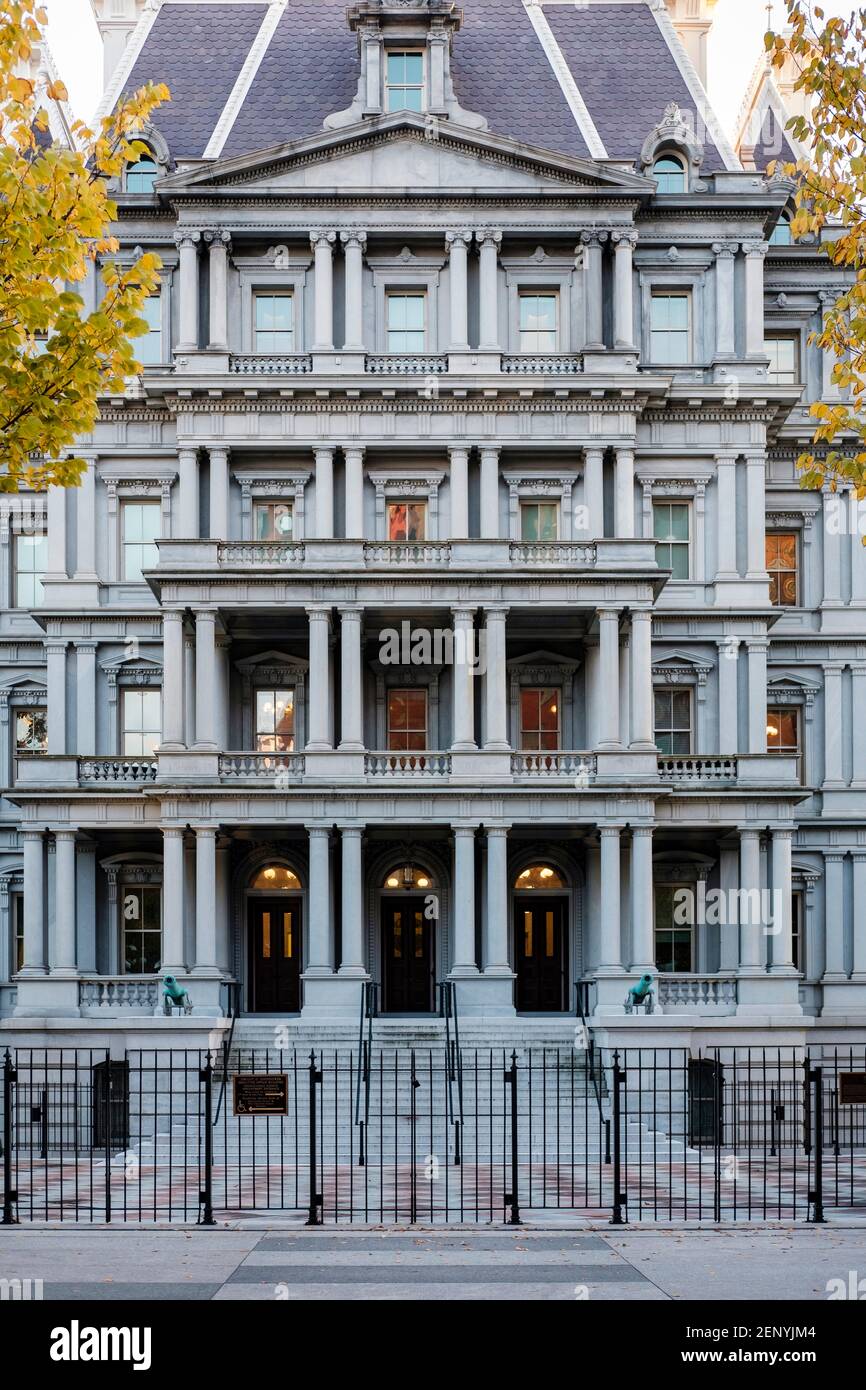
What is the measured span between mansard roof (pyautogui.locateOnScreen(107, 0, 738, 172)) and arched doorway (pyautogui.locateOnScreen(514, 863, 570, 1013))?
17.2m

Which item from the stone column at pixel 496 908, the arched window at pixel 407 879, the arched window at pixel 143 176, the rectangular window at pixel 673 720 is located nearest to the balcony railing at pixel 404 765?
the stone column at pixel 496 908

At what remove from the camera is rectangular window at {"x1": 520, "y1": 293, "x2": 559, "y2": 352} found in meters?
39.9

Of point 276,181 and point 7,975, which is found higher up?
point 276,181

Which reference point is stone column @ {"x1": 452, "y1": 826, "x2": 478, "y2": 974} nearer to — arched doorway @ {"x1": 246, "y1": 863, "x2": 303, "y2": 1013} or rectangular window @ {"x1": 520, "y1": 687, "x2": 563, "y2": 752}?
rectangular window @ {"x1": 520, "y1": 687, "x2": 563, "y2": 752}

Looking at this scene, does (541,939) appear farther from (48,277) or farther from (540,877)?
(48,277)

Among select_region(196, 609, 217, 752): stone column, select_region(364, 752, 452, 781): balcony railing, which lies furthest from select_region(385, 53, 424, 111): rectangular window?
select_region(364, 752, 452, 781): balcony railing

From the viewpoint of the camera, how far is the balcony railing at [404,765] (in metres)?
36.4

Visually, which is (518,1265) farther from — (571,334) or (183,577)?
(571,334)

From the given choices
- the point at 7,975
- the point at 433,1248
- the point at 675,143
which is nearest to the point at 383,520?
the point at 675,143

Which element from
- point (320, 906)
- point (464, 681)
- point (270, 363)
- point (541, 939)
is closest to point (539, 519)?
point (464, 681)

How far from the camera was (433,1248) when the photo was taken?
1633cm

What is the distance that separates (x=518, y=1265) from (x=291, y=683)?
25110 mm

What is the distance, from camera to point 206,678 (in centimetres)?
3644

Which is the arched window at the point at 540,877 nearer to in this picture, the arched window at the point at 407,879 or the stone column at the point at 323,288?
the arched window at the point at 407,879
